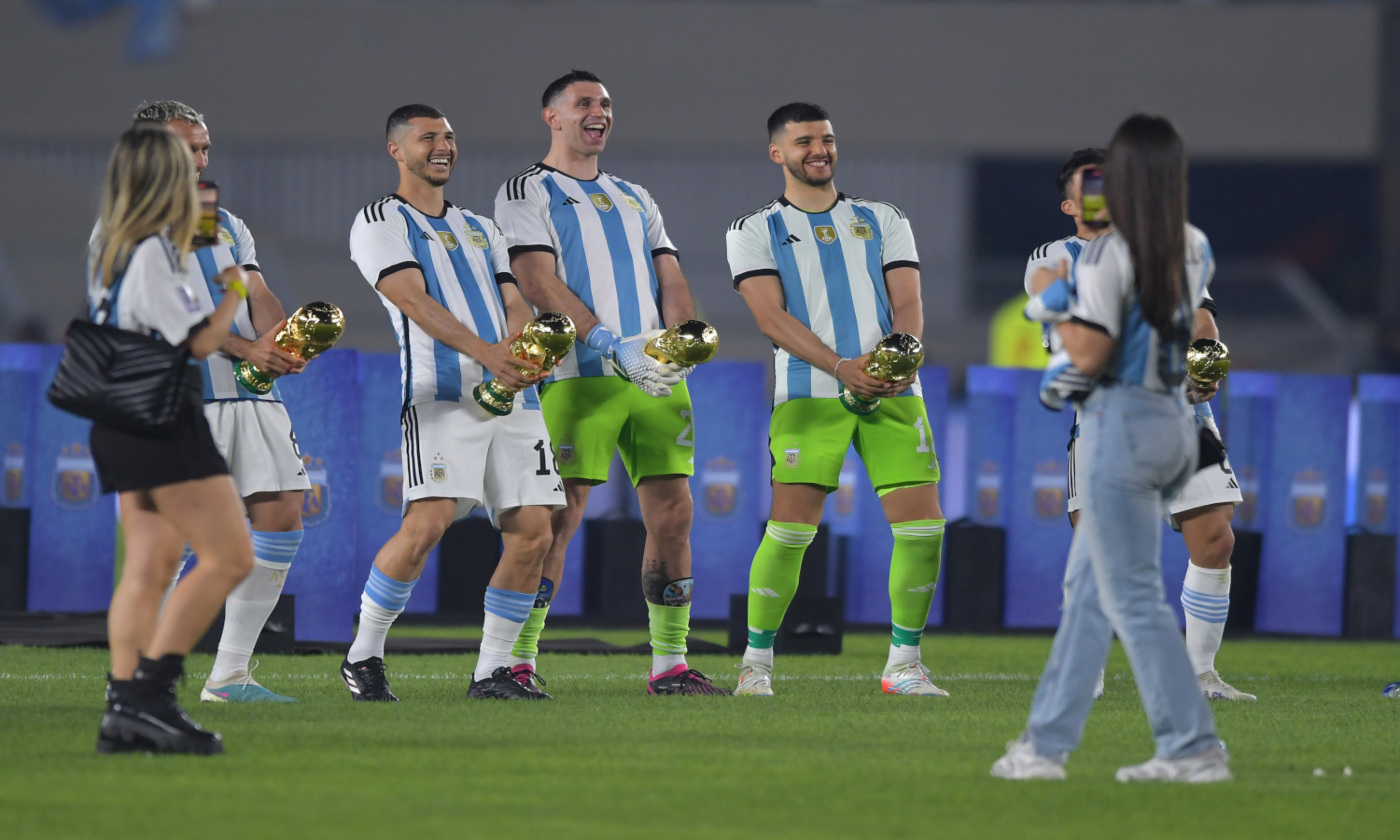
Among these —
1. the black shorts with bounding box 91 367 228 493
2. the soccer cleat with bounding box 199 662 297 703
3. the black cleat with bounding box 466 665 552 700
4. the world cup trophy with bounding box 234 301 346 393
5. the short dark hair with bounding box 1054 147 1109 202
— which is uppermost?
the short dark hair with bounding box 1054 147 1109 202

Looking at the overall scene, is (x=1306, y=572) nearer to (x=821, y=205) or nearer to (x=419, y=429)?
(x=821, y=205)

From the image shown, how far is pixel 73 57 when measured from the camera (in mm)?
22516

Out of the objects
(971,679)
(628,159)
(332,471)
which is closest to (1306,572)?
(971,679)

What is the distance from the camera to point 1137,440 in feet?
14.5

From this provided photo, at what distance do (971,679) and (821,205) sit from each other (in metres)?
2.18

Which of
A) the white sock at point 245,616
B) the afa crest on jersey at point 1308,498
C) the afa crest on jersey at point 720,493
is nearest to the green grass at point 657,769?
the white sock at point 245,616

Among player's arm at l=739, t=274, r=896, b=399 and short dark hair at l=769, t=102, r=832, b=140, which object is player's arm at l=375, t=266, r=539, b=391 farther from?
short dark hair at l=769, t=102, r=832, b=140

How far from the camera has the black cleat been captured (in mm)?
6293

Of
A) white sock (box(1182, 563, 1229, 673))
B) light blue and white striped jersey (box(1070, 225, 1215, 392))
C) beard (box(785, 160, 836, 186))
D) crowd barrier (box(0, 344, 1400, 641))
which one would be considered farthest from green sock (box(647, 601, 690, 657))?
crowd barrier (box(0, 344, 1400, 641))

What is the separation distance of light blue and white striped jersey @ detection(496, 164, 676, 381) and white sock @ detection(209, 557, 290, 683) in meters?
1.28

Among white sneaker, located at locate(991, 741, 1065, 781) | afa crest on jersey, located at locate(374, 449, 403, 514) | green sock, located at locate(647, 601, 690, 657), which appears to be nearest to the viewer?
white sneaker, located at locate(991, 741, 1065, 781)

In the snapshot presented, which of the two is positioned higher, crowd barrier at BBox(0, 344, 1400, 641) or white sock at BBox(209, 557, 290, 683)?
crowd barrier at BBox(0, 344, 1400, 641)

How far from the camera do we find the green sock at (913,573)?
22.2 feet

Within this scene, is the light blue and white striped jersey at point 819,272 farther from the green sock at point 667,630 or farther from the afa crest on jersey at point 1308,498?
the afa crest on jersey at point 1308,498
